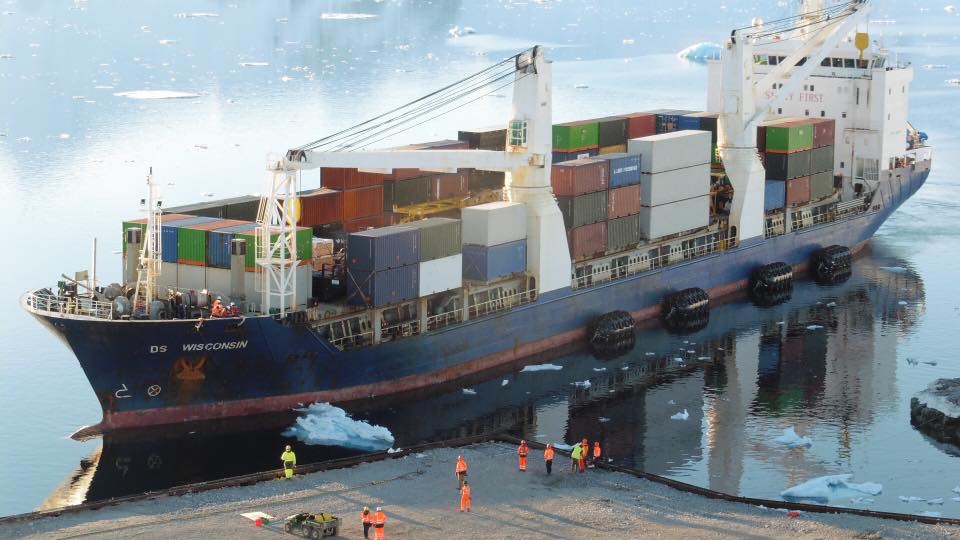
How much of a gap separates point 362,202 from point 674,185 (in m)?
13.2

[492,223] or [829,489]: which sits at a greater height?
[492,223]

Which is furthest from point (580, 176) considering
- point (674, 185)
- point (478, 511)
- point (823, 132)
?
point (478, 511)

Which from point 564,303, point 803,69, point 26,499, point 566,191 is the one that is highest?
point 803,69

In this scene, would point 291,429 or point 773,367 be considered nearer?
point 291,429

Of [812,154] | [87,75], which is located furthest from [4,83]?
[812,154]

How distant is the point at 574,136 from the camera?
56.6 meters

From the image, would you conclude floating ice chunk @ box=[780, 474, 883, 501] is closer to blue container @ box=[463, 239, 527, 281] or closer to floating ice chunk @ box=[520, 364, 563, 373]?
floating ice chunk @ box=[520, 364, 563, 373]

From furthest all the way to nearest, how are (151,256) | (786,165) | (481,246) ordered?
(786,165)
(481,246)
(151,256)

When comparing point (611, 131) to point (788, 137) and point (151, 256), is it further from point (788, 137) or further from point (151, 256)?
point (151, 256)

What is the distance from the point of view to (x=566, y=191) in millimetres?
49781

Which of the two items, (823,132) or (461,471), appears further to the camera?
(823,132)

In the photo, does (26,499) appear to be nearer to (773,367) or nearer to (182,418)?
(182,418)

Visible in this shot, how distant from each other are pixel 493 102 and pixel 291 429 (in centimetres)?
8394

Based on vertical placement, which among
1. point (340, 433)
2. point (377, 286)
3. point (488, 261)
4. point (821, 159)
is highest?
point (821, 159)
